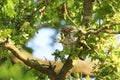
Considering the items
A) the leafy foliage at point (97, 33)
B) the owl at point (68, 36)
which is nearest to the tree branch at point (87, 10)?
the leafy foliage at point (97, 33)

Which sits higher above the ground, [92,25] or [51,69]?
[92,25]

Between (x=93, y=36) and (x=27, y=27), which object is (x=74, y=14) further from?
(x=93, y=36)

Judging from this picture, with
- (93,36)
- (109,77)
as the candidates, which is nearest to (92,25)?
(93,36)

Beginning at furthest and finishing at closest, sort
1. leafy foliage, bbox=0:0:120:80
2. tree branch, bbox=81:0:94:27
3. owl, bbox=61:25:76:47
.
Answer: owl, bbox=61:25:76:47 < tree branch, bbox=81:0:94:27 < leafy foliage, bbox=0:0:120:80

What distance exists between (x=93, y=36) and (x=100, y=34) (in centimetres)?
8

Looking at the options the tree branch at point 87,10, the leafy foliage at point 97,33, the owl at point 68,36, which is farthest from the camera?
the owl at point 68,36

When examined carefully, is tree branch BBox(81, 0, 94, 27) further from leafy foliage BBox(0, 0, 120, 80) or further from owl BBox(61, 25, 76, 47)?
owl BBox(61, 25, 76, 47)

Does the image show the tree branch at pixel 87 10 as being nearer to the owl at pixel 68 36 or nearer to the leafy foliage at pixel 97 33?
the leafy foliage at pixel 97 33

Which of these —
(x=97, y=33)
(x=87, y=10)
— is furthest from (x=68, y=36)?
(x=97, y=33)

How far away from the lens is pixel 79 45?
10.6ft

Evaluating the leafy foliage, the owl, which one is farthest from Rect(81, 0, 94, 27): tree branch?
the owl

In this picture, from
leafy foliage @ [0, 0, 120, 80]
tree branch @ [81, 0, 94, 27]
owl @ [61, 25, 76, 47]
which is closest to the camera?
leafy foliage @ [0, 0, 120, 80]

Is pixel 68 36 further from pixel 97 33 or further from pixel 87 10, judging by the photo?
pixel 97 33

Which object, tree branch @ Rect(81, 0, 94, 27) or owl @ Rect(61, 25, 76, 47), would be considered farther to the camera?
owl @ Rect(61, 25, 76, 47)
